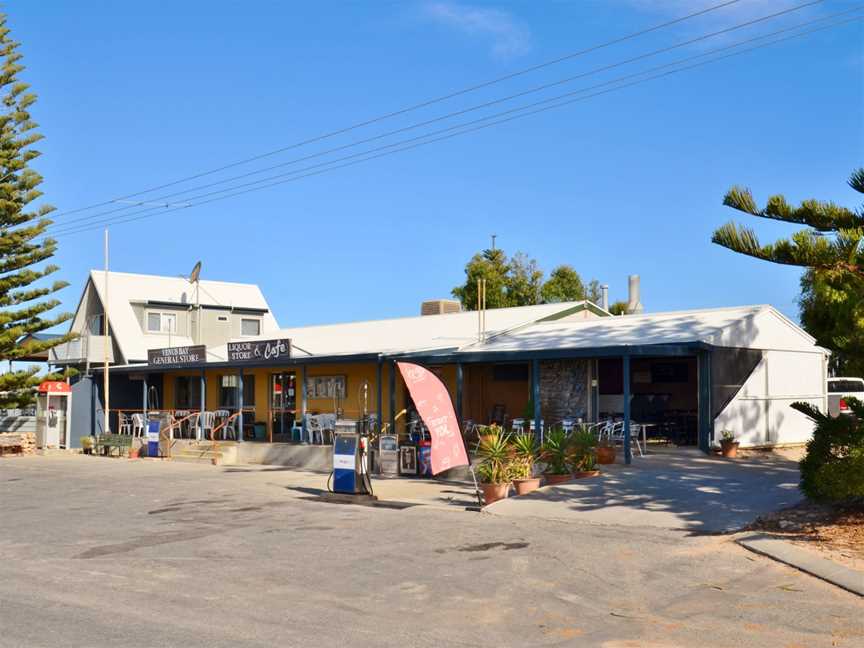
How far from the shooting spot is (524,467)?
640 inches

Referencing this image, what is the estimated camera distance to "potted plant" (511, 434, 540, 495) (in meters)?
16.0

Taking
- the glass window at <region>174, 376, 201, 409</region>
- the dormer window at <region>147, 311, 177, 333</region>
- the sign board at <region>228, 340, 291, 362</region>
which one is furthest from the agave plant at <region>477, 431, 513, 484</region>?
the dormer window at <region>147, 311, 177, 333</region>

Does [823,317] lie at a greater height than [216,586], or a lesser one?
greater

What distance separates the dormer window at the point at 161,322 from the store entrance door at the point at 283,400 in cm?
914

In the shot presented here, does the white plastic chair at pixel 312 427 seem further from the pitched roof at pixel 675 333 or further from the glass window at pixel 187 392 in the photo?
the glass window at pixel 187 392

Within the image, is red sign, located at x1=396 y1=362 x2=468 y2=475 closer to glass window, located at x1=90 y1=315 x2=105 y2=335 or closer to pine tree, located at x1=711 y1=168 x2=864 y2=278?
pine tree, located at x1=711 y1=168 x2=864 y2=278

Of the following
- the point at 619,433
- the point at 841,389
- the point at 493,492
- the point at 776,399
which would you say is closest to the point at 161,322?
the point at 619,433

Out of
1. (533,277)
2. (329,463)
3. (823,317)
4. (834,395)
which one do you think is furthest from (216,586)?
(533,277)

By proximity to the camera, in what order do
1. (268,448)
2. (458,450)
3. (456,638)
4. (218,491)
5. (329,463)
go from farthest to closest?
(268,448) → (329,463) → (218,491) → (458,450) → (456,638)

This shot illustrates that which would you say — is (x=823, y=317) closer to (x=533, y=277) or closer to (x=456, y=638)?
(x=533, y=277)

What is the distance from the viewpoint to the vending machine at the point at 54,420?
1336 inches

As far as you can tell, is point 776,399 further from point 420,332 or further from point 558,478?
point 420,332

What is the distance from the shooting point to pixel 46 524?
14227 millimetres

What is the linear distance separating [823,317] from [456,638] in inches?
1243
